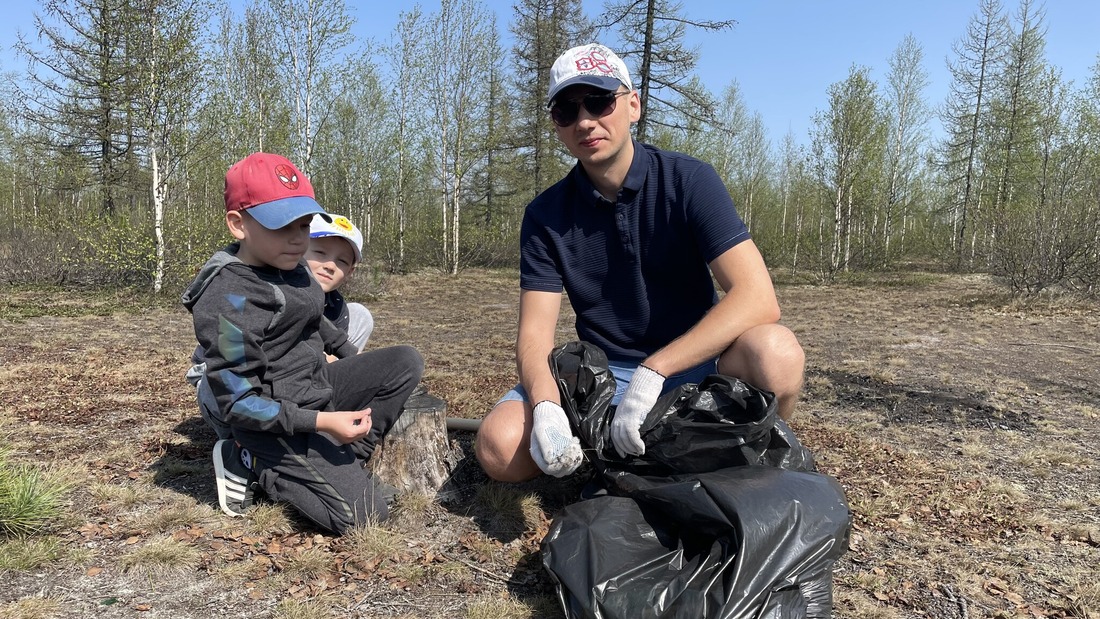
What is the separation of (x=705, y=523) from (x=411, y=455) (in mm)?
1353

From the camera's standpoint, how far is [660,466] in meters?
2.16

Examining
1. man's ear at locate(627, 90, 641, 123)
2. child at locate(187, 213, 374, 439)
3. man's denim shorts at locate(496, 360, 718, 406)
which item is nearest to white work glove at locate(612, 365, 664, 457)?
man's denim shorts at locate(496, 360, 718, 406)

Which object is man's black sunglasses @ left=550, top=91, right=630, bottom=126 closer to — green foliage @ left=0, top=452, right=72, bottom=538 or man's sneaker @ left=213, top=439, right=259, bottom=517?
man's sneaker @ left=213, top=439, right=259, bottom=517

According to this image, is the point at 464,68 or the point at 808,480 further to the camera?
the point at 464,68

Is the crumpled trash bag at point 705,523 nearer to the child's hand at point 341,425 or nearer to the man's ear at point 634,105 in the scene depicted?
the child's hand at point 341,425

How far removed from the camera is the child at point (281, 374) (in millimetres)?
2148

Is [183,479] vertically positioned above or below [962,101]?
below

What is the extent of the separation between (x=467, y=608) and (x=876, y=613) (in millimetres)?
1240

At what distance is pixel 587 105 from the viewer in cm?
235

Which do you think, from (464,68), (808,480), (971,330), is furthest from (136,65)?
(971,330)

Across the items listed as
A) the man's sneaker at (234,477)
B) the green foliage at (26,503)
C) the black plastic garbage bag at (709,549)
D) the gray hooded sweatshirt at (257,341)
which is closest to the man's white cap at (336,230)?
the gray hooded sweatshirt at (257,341)

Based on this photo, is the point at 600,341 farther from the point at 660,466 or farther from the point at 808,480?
the point at 808,480

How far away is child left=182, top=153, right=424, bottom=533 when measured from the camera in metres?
2.15

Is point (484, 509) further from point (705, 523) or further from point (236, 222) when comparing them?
point (236, 222)
